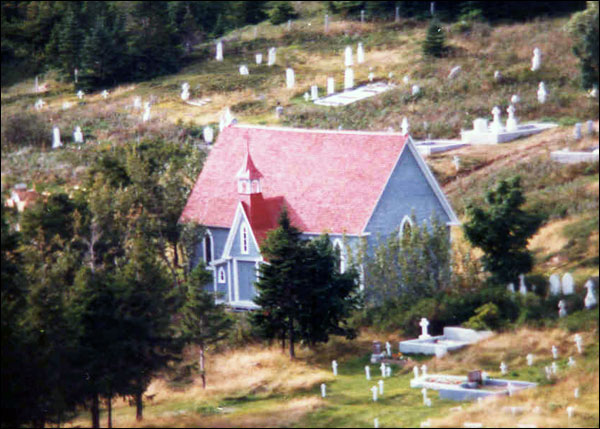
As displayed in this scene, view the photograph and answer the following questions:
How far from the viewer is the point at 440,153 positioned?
203 feet

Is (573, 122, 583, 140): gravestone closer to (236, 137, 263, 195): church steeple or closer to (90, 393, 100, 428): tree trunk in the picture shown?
(236, 137, 263, 195): church steeple

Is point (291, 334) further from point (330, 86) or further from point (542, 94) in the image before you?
point (542, 94)

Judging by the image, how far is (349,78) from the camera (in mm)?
56531

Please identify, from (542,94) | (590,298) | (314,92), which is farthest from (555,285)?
(542,94)

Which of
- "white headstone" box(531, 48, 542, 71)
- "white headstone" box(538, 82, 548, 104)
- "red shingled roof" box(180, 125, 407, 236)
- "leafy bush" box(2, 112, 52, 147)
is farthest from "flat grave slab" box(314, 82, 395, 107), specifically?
"leafy bush" box(2, 112, 52, 147)

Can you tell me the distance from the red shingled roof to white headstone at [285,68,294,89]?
2.59 m

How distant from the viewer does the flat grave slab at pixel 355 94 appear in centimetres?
5644

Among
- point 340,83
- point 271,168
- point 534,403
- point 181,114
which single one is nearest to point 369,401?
point 534,403

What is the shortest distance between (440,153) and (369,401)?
29.7m

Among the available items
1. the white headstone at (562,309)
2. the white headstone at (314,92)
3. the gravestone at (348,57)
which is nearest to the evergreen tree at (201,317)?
the white headstone at (562,309)

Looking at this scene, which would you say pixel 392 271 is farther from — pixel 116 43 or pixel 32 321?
pixel 32 321

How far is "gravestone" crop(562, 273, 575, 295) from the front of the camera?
137 ft

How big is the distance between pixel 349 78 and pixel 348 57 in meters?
4.77

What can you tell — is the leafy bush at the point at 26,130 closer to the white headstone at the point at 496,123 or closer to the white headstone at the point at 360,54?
the white headstone at the point at 360,54
